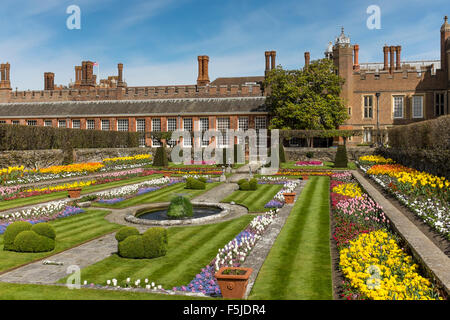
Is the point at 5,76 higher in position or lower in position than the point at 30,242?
higher

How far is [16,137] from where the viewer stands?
2538cm

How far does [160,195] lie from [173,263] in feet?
34.7

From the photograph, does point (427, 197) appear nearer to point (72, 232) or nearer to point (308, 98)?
point (72, 232)

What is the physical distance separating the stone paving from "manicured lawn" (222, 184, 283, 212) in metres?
5.69

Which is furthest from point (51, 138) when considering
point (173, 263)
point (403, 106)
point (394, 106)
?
point (403, 106)

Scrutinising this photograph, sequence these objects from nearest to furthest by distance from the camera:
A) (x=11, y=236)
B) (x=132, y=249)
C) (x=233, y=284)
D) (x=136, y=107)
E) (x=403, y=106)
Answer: (x=233, y=284) < (x=132, y=249) < (x=11, y=236) < (x=403, y=106) < (x=136, y=107)

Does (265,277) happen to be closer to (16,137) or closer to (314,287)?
(314,287)

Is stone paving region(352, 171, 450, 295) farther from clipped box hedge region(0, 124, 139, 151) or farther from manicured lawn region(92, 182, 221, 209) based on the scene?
clipped box hedge region(0, 124, 139, 151)

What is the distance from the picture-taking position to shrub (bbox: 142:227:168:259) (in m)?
9.07

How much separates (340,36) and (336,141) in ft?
108

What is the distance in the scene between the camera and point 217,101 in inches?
1991

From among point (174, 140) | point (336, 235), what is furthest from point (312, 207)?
point (174, 140)

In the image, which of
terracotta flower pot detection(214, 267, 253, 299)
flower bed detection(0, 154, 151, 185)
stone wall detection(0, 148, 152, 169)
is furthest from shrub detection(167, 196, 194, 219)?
stone wall detection(0, 148, 152, 169)

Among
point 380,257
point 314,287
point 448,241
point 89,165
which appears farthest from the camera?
point 89,165
